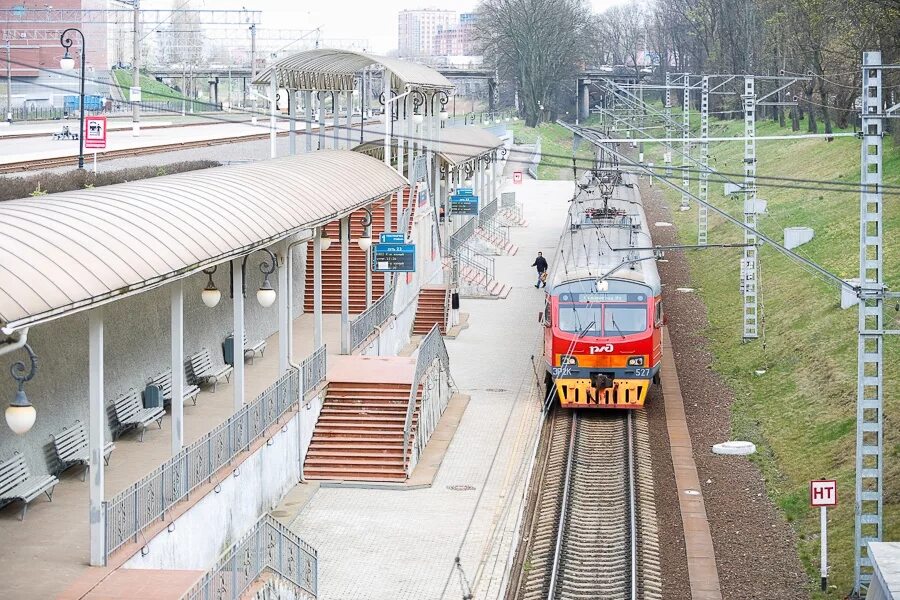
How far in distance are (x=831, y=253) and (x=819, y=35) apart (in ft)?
108

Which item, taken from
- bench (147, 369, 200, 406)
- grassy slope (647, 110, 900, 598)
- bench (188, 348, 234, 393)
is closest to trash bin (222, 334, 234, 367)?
bench (188, 348, 234, 393)

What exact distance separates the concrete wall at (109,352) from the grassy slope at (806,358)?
9669mm

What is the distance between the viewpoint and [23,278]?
→ 1254 centimetres

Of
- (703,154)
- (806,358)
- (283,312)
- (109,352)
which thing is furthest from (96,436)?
(703,154)

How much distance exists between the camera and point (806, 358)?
30.3 metres

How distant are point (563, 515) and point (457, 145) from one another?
107ft

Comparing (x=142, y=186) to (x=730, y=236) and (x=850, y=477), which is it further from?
(x=730, y=236)

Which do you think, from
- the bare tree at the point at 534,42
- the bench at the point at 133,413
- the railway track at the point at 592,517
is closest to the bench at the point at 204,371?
the bench at the point at 133,413

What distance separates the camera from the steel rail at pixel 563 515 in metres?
18.3

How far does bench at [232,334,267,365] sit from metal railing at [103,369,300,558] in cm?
392

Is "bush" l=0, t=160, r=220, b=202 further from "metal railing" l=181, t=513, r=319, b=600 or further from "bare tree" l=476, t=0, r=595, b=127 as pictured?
"bare tree" l=476, t=0, r=595, b=127

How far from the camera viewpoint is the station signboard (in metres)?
29.6

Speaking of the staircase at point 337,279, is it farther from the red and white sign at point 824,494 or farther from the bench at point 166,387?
the red and white sign at point 824,494

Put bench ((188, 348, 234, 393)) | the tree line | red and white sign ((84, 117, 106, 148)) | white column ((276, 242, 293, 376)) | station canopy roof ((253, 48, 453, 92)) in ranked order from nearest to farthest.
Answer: white column ((276, 242, 293, 376))
bench ((188, 348, 234, 393))
red and white sign ((84, 117, 106, 148))
station canopy roof ((253, 48, 453, 92))
the tree line
